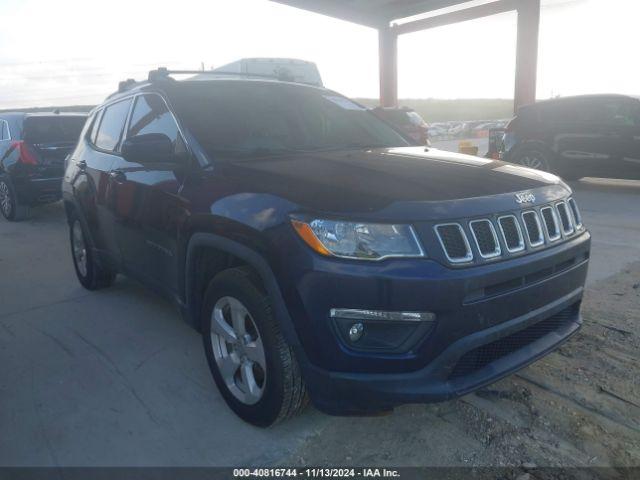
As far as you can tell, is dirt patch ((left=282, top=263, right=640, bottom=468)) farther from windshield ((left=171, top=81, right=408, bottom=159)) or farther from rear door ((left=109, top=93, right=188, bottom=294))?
windshield ((left=171, top=81, right=408, bottom=159))

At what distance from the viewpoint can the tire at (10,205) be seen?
8922mm

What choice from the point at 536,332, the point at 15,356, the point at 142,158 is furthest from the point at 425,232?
the point at 15,356

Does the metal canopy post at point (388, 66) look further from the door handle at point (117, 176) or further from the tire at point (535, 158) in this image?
the door handle at point (117, 176)

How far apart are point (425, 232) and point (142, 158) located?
1.71 meters

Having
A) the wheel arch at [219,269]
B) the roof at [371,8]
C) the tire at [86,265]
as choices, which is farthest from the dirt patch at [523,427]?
the roof at [371,8]

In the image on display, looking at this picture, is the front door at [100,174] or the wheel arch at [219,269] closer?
the wheel arch at [219,269]

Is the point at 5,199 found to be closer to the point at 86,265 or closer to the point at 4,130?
the point at 4,130

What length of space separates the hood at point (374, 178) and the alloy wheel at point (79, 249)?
8.90 ft

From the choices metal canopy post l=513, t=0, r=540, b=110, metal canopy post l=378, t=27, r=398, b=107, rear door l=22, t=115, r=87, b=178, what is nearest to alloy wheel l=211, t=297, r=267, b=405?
rear door l=22, t=115, r=87, b=178

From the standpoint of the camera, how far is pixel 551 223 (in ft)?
8.77

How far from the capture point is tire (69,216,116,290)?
4.82m

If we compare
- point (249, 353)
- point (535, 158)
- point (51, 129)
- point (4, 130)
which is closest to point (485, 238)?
point (249, 353)

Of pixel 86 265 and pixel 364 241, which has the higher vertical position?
pixel 364 241

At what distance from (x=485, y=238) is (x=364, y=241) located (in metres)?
0.53
